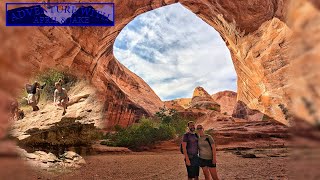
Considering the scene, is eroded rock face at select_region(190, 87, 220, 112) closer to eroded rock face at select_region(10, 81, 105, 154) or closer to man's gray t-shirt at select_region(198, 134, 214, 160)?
eroded rock face at select_region(10, 81, 105, 154)

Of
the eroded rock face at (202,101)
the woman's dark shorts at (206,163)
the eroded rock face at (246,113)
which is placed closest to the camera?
the woman's dark shorts at (206,163)

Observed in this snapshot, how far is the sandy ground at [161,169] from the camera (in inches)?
377

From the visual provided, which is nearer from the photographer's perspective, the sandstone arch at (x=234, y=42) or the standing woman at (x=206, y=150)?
the standing woman at (x=206, y=150)

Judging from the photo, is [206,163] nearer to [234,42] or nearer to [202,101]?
[234,42]

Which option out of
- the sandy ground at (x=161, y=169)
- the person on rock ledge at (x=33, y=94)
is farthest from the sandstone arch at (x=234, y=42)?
the sandy ground at (x=161, y=169)

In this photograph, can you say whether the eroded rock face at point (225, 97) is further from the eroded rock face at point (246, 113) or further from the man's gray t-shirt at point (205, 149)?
the man's gray t-shirt at point (205, 149)

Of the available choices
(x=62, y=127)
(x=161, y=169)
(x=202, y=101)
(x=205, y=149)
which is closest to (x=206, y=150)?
(x=205, y=149)

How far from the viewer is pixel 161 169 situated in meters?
11.4

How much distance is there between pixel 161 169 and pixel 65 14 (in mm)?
7955

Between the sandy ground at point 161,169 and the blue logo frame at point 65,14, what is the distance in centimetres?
562

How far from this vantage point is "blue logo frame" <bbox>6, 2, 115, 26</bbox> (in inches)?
416

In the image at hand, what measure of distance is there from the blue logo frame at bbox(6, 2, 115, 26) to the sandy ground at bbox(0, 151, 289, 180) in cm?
562

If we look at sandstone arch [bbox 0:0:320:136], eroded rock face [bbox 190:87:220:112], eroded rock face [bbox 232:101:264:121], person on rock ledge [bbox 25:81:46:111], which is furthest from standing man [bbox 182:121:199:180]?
eroded rock face [bbox 190:87:220:112]

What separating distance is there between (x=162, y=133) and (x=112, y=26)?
720cm
